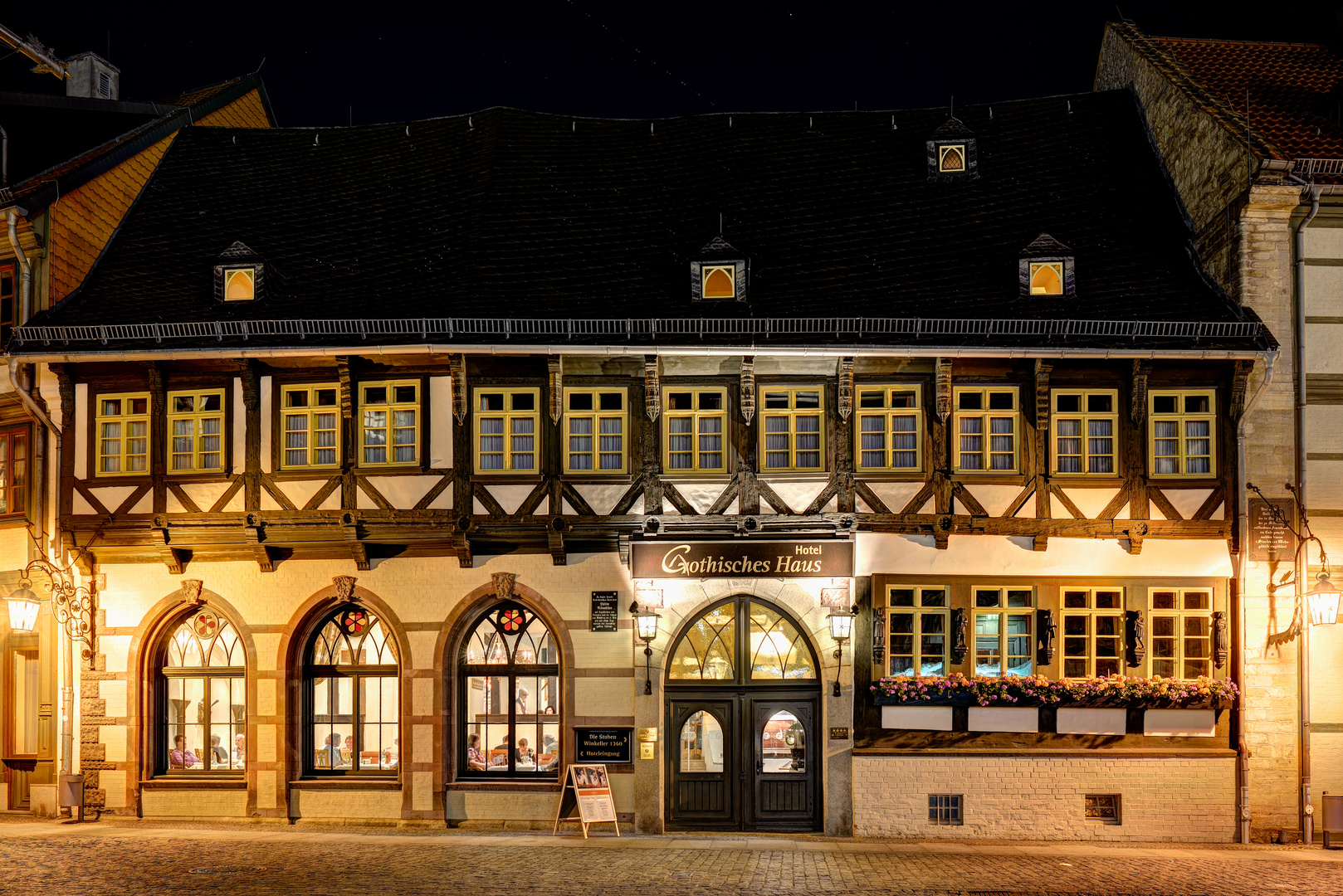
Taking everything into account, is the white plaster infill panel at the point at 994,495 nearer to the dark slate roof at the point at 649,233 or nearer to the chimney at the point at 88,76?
the dark slate roof at the point at 649,233

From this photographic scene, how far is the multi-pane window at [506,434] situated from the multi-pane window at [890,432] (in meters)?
4.62

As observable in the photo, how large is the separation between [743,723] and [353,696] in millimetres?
5739

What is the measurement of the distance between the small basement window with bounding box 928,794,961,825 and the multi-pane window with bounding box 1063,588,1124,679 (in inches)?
94.5

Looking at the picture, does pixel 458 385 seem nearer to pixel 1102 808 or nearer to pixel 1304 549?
pixel 1102 808

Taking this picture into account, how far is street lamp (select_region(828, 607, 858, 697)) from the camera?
1720cm

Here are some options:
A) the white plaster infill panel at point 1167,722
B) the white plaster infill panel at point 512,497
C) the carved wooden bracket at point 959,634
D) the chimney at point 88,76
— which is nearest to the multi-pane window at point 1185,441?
the white plaster infill panel at point 1167,722

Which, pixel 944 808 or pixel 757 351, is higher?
pixel 757 351

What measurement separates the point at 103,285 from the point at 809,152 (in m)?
11.8

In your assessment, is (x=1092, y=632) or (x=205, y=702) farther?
(x=205, y=702)

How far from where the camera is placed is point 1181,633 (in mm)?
17500

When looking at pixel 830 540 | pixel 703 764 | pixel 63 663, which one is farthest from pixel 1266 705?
pixel 63 663

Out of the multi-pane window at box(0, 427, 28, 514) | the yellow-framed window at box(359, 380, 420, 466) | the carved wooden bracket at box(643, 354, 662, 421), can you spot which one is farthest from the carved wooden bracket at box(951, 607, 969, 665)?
the multi-pane window at box(0, 427, 28, 514)

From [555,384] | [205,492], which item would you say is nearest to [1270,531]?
[555,384]

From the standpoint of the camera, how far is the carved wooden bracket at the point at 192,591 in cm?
1806
